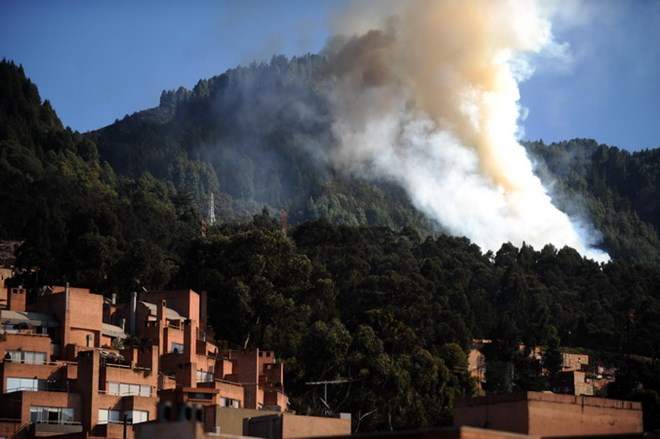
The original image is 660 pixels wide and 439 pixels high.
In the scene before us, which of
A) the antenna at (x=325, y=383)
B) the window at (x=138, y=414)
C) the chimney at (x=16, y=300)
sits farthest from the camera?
the chimney at (x=16, y=300)

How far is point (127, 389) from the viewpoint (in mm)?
72688

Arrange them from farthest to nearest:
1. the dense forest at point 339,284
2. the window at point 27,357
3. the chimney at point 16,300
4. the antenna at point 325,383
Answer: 1. the dense forest at point 339,284
2. the chimney at point 16,300
3. the antenna at point 325,383
4. the window at point 27,357

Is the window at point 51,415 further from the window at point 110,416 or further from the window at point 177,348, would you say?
the window at point 177,348

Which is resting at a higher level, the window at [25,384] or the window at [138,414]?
the window at [25,384]

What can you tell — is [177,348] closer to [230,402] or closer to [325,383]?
[230,402]

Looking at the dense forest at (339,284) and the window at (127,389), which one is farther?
the dense forest at (339,284)

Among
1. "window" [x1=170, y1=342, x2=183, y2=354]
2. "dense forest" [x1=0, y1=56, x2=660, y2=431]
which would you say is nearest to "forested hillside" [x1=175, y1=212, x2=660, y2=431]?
"dense forest" [x1=0, y1=56, x2=660, y2=431]

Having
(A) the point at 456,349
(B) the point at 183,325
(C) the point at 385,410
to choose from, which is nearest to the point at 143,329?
(B) the point at 183,325

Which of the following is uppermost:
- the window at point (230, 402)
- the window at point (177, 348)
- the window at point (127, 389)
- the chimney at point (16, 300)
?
the chimney at point (16, 300)

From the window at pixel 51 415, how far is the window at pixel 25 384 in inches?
107

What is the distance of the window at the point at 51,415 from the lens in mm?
67375

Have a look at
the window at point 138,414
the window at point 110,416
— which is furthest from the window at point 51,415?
the window at point 138,414

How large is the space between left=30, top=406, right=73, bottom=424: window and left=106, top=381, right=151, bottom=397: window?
3.02 metres

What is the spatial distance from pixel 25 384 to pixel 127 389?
487 cm
